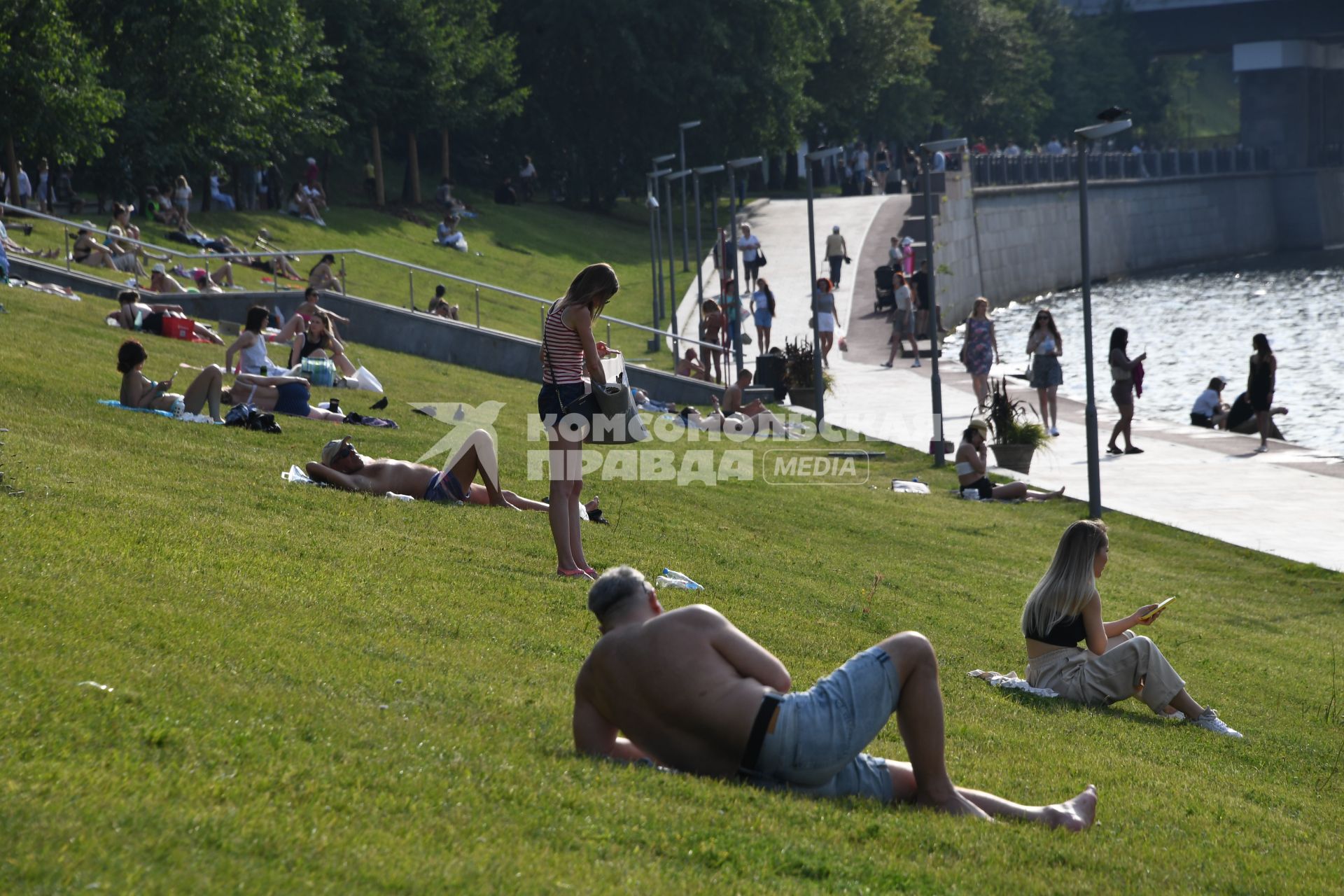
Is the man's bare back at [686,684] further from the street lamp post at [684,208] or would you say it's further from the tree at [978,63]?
the tree at [978,63]

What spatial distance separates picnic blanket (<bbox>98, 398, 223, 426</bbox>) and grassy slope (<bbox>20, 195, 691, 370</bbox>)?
1241 cm

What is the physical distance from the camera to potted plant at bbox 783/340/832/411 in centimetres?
2781

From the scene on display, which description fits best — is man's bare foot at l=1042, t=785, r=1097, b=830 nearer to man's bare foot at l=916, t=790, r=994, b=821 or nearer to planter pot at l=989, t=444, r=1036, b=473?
man's bare foot at l=916, t=790, r=994, b=821

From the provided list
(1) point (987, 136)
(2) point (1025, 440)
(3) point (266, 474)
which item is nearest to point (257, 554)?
(3) point (266, 474)

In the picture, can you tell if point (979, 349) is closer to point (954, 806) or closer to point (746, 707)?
point (954, 806)

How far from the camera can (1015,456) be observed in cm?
2223

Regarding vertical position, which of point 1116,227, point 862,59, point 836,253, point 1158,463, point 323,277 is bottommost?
point 1158,463

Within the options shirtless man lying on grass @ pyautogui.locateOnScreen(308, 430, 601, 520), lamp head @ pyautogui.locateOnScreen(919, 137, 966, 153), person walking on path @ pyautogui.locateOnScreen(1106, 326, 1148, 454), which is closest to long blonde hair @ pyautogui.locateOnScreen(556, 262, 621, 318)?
shirtless man lying on grass @ pyautogui.locateOnScreen(308, 430, 601, 520)

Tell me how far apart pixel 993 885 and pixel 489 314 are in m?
30.6

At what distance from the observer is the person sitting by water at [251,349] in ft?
62.0

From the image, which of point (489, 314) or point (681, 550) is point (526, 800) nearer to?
point (681, 550)

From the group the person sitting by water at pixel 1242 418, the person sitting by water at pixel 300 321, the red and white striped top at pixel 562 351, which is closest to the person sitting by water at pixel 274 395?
the person sitting by water at pixel 300 321

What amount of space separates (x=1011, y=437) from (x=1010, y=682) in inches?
521

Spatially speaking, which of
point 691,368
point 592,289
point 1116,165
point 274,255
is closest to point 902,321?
point 691,368
